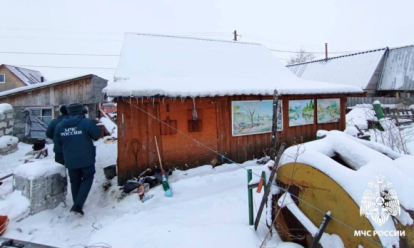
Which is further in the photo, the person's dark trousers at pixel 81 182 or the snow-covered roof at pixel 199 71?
the snow-covered roof at pixel 199 71

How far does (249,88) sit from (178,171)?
3.12m

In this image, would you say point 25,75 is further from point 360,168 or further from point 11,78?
point 360,168

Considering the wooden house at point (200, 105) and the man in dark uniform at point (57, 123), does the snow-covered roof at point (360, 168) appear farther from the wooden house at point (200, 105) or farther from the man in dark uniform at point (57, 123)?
the man in dark uniform at point (57, 123)

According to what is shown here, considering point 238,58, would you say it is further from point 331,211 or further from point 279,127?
point 331,211

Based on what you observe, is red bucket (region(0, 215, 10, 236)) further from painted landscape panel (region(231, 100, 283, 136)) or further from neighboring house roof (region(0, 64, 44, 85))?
neighboring house roof (region(0, 64, 44, 85))

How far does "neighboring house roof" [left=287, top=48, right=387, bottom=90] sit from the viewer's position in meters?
20.8

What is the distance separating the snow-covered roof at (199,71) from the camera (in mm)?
6004

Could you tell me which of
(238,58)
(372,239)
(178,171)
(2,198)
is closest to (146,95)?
(178,171)

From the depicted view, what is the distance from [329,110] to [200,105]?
5351 millimetres

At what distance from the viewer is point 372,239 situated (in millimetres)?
2219

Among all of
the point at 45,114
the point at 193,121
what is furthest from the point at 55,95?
the point at 193,121

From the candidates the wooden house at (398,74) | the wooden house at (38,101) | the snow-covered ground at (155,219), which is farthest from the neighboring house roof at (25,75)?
the wooden house at (398,74)

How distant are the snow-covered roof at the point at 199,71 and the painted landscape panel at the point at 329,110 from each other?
0.68 meters

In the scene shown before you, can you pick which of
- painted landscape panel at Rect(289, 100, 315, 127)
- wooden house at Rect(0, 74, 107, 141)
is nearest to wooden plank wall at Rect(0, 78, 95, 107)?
wooden house at Rect(0, 74, 107, 141)
